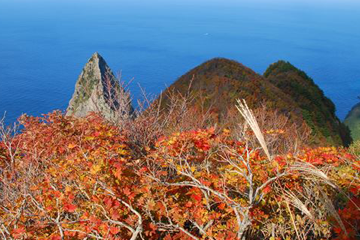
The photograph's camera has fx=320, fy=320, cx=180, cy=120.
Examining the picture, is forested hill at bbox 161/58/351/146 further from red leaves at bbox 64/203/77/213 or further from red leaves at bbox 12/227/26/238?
red leaves at bbox 12/227/26/238

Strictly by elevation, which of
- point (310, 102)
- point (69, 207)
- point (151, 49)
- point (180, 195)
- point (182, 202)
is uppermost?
point (151, 49)

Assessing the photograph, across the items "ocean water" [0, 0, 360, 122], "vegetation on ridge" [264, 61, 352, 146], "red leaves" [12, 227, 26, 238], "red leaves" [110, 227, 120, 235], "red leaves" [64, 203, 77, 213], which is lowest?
"red leaves" [110, 227, 120, 235]

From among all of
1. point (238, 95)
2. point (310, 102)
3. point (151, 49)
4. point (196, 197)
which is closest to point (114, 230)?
point (196, 197)

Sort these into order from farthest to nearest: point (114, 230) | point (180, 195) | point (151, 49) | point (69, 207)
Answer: point (151, 49) → point (180, 195) → point (69, 207) → point (114, 230)

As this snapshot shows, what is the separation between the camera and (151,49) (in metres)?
92.2

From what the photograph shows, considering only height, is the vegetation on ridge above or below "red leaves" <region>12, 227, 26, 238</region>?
above

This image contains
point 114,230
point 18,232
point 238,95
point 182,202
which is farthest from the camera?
point 238,95

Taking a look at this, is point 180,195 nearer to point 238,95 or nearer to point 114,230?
point 114,230

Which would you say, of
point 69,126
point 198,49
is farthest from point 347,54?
point 69,126

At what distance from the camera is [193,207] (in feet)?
15.8

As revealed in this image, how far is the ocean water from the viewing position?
224ft

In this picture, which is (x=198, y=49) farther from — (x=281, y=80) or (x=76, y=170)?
(x=76, y=170)

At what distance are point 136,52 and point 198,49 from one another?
1947cm

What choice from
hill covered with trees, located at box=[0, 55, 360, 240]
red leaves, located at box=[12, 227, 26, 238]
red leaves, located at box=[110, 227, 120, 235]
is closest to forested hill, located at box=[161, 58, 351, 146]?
hill covered with trees, located at box=[0, 55, 360, 240]
